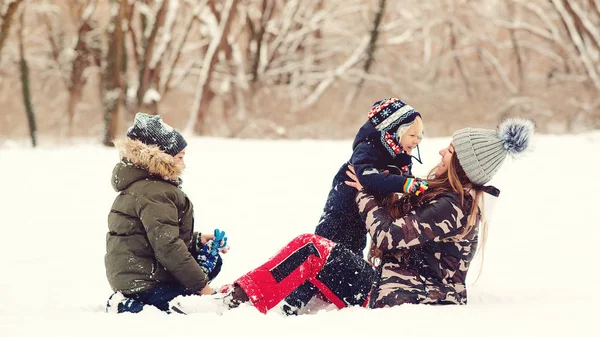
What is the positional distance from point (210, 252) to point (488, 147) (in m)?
1.54

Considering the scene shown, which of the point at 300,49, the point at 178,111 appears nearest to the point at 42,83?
the point at 178,111

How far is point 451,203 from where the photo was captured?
2.79m

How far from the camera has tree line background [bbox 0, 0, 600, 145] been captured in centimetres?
1489

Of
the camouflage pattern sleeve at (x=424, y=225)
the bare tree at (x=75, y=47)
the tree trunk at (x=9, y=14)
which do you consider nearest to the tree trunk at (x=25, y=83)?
the bare tree at (x=75, y=47)

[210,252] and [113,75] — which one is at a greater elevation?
[113,75]

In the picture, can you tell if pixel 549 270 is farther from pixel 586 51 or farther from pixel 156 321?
pixel 586 51

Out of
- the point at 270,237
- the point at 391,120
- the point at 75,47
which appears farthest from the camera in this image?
the point at 75,47

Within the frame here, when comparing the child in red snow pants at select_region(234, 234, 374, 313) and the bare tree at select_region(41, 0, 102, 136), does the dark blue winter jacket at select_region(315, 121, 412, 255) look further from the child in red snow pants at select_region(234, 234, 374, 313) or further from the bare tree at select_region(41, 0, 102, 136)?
the bare tree at select_region(41, 0, 102, 136)

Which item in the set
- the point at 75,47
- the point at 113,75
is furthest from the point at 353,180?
the point at 75,47

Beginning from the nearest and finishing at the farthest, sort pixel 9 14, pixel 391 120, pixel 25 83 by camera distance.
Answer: pixel 391 120
pixel 9 14
pixel 25 83

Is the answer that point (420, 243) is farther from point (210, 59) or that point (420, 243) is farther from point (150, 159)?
point (210, 59)

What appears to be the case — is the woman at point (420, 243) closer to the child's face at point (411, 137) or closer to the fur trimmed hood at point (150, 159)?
the child's face at point (411, 137)

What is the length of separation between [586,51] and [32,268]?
12121mm

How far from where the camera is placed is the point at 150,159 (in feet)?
9.62
